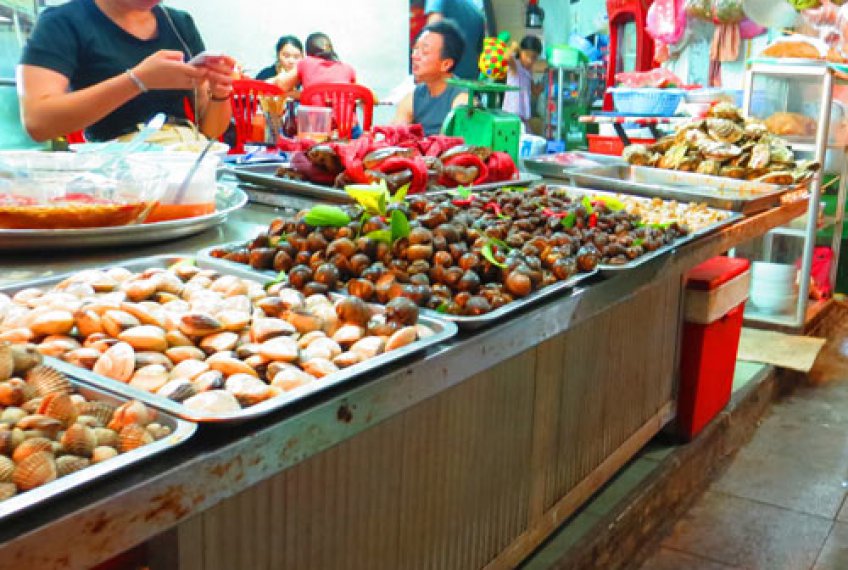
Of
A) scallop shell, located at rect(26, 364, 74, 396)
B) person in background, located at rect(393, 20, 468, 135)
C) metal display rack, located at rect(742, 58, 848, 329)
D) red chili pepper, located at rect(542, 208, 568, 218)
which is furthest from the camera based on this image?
person in background, located at rect(393, 20, 468, 135)

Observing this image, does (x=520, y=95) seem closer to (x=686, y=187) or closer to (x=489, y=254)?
(x=686, y=187)

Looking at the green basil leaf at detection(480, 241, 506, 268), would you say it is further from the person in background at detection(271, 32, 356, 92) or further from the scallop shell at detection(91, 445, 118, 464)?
the person in background at detection(271, 32, 356, 92)

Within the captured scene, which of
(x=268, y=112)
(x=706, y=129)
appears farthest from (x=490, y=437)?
(x=268, y=112)

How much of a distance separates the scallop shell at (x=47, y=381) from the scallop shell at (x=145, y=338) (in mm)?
140

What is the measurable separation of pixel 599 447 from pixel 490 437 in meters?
0.71

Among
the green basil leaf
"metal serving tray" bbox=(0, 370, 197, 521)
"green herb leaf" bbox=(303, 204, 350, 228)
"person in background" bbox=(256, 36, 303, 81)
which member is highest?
"person in background" bbox=(256, 36, 303, 81)

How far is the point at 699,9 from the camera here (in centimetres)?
645

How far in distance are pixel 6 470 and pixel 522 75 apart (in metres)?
9.32

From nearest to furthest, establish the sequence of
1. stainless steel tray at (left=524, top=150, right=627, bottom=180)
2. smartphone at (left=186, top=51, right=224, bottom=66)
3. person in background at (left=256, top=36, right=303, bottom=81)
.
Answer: smartphone at (left=186, top=51, right=224, bottom=66)
stainless steel tray at (left=524, top=150, right=627, bottom=180)
person in background at (left=256, top=36, right=303, bottom=81)

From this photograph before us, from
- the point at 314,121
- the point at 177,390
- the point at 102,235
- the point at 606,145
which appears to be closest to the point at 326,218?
the point at 102,235

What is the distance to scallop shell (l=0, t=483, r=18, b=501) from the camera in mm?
750

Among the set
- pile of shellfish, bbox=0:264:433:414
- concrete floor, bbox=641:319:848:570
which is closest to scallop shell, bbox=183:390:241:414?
pile of shellfish, bbox=0:264:433:414

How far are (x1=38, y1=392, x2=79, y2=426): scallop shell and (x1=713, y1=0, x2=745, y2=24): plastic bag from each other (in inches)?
250

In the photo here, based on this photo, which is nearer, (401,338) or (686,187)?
(401,338)
